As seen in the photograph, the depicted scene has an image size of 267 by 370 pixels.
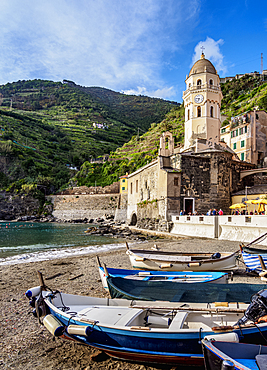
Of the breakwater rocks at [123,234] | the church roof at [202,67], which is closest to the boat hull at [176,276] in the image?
the breakwater rocks at [123,234]

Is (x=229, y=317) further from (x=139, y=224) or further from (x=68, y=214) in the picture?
(x=68, y=214)

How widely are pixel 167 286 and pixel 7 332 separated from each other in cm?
367

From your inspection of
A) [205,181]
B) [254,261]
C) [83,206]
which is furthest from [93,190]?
[254,261]

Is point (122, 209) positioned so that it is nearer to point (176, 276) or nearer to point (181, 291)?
point (176, 276)

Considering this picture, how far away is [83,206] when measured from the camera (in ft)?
178

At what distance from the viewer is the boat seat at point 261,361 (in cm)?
258

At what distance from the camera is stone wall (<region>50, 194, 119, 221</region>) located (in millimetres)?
50281

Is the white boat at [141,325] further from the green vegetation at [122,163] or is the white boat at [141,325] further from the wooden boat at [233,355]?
the green vegetation at [122,163]

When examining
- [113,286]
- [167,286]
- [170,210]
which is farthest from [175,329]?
[170,210]

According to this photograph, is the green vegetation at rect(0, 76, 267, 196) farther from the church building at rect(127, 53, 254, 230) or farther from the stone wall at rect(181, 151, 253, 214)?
the stone wall at rect(181, 151, 253, 214)

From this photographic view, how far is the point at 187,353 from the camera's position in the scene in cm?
337

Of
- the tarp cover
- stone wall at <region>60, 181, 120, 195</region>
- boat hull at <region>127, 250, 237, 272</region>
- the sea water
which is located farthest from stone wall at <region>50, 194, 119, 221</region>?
the tarp cover

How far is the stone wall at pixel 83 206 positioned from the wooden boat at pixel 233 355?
4651 cm

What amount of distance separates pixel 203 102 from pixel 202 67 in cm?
439
